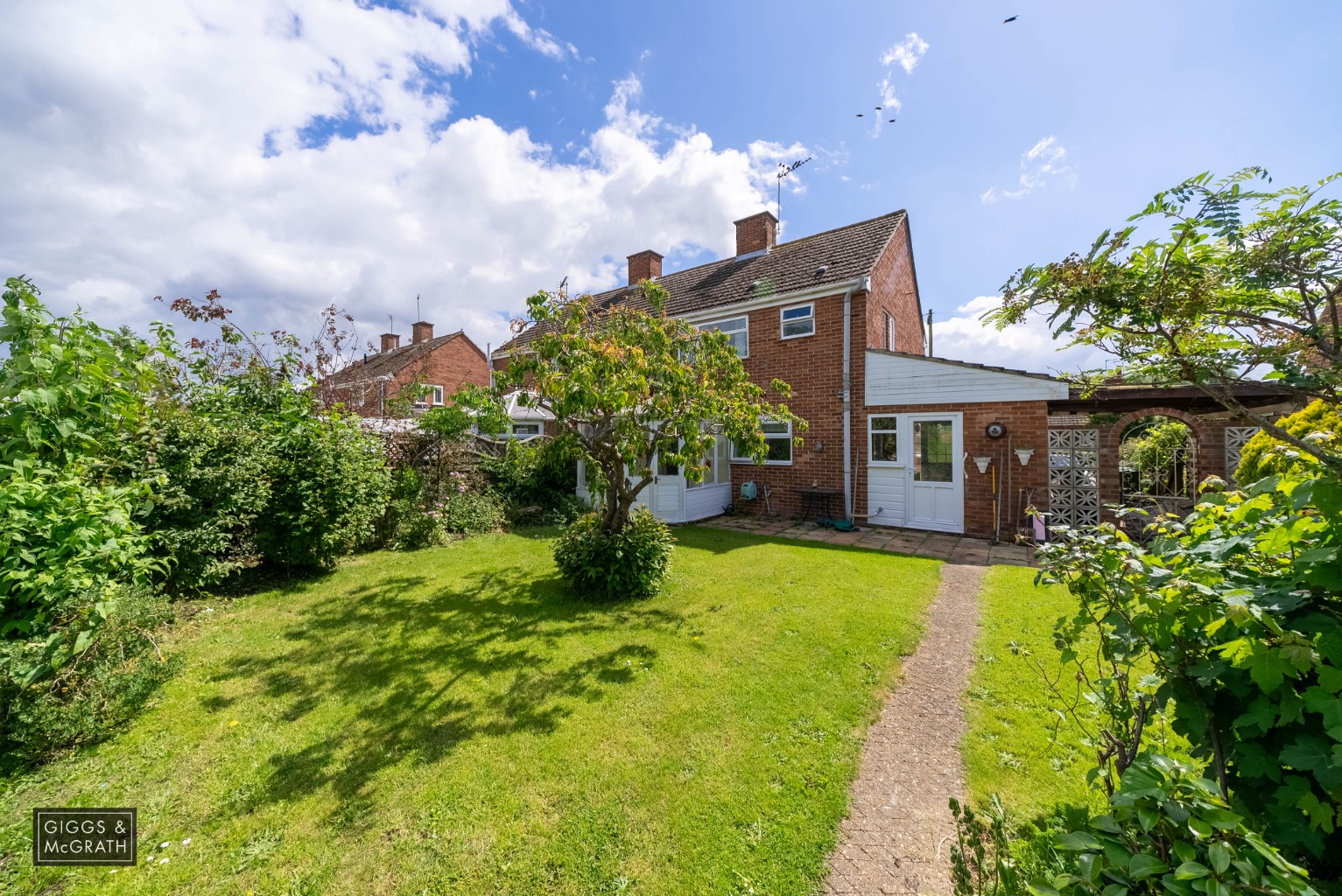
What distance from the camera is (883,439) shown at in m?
11.1

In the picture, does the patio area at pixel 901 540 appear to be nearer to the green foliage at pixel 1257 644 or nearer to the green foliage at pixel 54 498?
the green foliage at pixel 1257 644

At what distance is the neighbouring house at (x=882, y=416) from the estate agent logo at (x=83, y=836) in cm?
702

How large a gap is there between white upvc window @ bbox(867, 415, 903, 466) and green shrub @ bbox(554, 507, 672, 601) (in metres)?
6.54

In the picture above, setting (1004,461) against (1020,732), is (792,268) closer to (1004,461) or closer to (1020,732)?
(1004,461)

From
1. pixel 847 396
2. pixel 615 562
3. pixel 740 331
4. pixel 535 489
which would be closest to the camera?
pixel 615 562

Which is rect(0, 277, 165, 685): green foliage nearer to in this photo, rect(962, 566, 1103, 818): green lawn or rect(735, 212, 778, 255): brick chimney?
rect(962, 566, 1103, 818): green lawn

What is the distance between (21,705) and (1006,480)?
12.9m

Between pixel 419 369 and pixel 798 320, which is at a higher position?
pixel 419 369

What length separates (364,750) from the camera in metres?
3.44

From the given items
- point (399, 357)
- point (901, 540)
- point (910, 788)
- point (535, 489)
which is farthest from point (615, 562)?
point (399, 357)

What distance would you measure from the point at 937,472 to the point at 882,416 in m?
1.66

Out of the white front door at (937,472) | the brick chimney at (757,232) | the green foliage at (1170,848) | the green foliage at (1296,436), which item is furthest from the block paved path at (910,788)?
the brick chimney at (757,232)

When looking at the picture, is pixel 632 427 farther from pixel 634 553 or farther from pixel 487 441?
pixel 487 441

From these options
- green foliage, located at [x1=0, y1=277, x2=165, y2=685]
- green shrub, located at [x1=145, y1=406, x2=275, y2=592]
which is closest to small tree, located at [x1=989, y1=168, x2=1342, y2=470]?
green foliage, located at [x1=0, y1=277, x2=165, y2=685]
